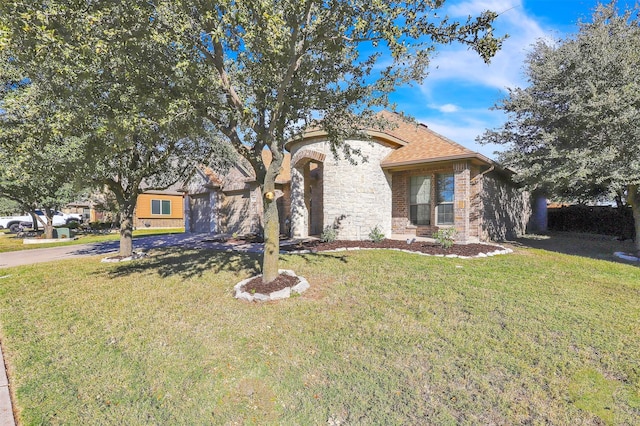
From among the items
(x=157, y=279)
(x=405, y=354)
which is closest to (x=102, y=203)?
A: (x=157, y=279)

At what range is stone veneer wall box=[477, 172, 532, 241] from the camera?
11.7 m

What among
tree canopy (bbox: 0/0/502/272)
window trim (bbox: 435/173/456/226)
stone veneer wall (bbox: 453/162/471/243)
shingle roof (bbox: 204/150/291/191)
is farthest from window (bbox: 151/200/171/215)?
stone veneer wall (bbox: 453/162/471/243)

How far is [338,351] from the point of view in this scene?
3898 mm

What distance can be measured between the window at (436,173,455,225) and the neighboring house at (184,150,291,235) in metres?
7.12

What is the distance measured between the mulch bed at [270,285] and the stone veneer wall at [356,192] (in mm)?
5869

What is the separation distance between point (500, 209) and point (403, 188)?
425cm

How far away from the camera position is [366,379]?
10.9 feet

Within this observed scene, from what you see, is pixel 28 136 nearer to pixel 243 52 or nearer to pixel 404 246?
pixel 243 52

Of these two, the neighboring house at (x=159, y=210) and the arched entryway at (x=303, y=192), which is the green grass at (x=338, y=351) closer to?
the arched entryway at (x=303, y=192)

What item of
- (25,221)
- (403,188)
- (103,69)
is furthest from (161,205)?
(103,69)

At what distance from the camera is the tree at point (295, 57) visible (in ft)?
14.9

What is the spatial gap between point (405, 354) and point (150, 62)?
20.2 ft

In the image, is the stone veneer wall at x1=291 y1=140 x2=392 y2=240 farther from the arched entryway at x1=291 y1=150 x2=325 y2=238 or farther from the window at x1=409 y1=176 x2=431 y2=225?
the window at x1=409 y1=176 x2=431 y2=225

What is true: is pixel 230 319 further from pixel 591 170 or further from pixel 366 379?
pixel 591 170
